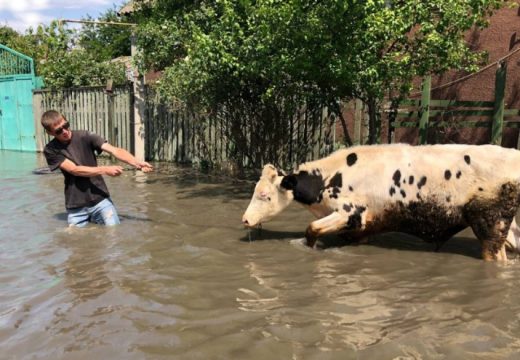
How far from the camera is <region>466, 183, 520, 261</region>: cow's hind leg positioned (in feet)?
17.3

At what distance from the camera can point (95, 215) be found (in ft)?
23.1

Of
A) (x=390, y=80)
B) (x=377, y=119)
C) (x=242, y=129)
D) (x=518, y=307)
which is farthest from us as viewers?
(x=242, y=129)

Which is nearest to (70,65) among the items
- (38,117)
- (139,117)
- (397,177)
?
(38,117)

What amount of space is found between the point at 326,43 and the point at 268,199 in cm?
257

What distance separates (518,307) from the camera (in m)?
4.21

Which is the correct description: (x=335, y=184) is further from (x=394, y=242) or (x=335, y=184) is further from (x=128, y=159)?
(x=128, y=159)

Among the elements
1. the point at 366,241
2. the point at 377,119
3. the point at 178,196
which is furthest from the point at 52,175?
the point at 366,241

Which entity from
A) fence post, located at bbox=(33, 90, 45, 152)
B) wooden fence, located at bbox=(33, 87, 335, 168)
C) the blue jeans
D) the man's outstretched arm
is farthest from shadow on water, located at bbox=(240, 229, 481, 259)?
fence post, located at bbox=(33, 90, 45, 152)

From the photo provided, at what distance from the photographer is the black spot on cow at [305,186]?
618 centimetres

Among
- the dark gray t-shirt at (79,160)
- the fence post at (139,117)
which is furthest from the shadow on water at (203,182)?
the dark gray t-shirt at (79,160)

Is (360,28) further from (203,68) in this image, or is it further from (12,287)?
(12,287)

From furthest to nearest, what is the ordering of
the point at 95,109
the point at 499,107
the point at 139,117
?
1. the point at 95,109
2. the point at 139,117
3. the point at 499,107

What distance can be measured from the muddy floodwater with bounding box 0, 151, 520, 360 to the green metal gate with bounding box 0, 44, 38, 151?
40.8ft

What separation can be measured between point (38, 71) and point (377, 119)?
16217 mm
